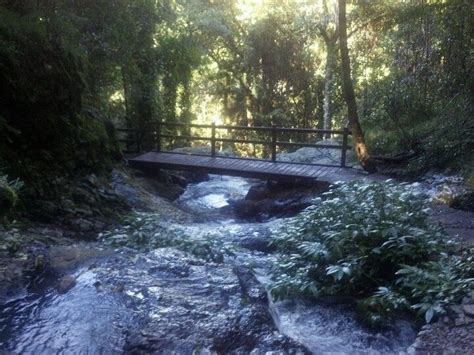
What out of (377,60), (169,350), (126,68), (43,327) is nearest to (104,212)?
(43,327)

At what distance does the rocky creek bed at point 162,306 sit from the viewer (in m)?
3.88

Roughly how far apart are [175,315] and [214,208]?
6.69 m

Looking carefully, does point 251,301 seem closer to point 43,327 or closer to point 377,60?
point 43,327

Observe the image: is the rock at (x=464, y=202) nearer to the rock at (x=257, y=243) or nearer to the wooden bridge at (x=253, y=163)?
the wooden bridge at (x=253, y=163)

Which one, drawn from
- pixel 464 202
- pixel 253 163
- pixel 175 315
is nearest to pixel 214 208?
pixel 253 163

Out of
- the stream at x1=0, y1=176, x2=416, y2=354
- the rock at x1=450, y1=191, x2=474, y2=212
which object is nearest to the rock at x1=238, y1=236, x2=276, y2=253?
the stream at x1=0, y1=176, x2=416, y2=354

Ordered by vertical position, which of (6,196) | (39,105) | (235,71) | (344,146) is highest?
(235,71)

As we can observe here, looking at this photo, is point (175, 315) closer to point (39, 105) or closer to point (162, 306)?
point (162, 306)

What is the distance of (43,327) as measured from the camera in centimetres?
406

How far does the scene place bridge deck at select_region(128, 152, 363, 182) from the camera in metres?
10.2

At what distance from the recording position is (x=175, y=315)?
4.35m

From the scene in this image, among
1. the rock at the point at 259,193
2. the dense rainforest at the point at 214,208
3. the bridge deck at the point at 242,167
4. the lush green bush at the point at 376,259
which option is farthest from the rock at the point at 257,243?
the rock at the point at 259,193

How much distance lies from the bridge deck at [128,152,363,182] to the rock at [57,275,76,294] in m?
6.04

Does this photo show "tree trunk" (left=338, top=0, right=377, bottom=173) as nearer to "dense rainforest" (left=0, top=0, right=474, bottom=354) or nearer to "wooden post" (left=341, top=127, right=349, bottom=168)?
"dense rainforest" (left=0, top=0, right=474, bottom=354)
